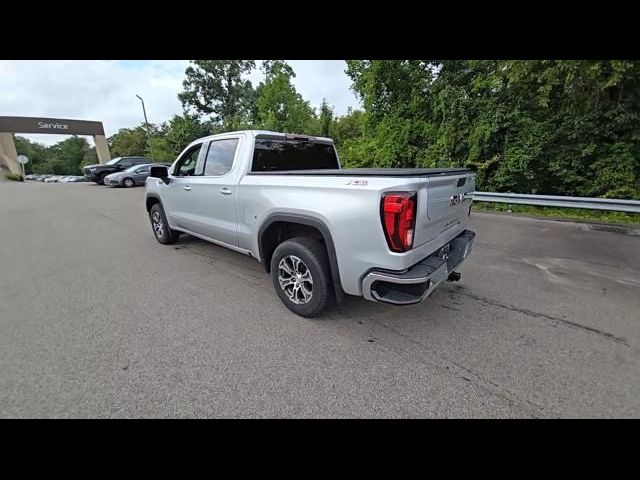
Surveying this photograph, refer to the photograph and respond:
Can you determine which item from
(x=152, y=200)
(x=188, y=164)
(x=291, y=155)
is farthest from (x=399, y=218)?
(x=152, y=200)

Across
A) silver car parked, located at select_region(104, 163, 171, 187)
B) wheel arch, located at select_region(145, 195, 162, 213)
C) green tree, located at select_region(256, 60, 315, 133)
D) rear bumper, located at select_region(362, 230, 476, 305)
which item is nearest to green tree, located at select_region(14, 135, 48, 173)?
silver car parked, located at select_region(104, 163, 171, 187)

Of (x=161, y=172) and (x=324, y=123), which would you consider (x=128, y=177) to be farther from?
(x=161, y=172)

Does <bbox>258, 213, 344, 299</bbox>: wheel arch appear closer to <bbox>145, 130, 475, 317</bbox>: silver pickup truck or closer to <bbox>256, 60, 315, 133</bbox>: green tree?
<bbox>145, 130, 475, 317</bbox>: silver pickup truck

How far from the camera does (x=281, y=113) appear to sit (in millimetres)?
17344

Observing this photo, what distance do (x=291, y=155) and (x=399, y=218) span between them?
7.45ft

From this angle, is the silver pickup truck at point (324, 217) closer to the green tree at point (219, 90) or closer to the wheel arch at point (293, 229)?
the wheel arch at point (293, 229)

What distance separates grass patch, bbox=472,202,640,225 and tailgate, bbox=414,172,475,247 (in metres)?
5.82

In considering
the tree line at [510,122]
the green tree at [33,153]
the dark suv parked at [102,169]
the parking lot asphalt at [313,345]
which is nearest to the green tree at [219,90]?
the dark suv parked at [102,169]

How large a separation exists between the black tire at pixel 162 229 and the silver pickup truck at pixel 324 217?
47.5 inches

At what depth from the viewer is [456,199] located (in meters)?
2.90

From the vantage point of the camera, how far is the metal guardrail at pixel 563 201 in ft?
20.8
